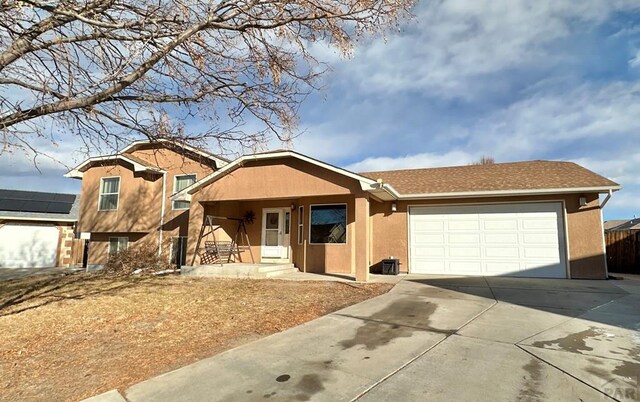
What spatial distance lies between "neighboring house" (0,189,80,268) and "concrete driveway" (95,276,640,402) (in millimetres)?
18645

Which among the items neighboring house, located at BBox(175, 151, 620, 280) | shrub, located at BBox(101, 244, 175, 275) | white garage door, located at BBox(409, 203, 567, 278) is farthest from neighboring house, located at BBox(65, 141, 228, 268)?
white garage door, located at BBox(409, 203, 567, 278)

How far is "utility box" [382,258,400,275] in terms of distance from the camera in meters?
12.6

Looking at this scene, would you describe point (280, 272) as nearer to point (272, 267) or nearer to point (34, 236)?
point (272, 267)

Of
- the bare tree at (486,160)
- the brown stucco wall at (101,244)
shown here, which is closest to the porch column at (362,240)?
the brown stucco wall at (101,244)

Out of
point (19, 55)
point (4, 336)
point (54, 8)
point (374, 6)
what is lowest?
point (4, 336)

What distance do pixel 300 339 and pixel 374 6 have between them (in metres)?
4.94

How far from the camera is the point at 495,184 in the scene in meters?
12.2

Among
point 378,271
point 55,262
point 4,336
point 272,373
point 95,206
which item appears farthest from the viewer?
point 55,262

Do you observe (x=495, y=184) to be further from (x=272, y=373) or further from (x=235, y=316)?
(x=272, y=373)

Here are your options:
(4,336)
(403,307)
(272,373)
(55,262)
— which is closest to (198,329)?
(272,373)

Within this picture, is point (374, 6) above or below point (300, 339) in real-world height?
above

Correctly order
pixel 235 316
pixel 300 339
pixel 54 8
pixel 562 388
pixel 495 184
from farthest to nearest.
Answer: pixel 495 184 → pixel 235 316 → pixel 300 339 → pixel 54 8 → pixel 562 388

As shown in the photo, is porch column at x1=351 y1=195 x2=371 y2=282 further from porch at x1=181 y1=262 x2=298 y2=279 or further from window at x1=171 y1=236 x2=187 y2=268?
window at x1=171 y1=236 x2=187 y2=268

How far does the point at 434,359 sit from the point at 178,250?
13544mm
